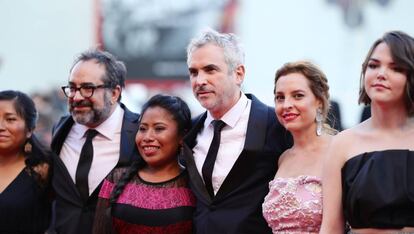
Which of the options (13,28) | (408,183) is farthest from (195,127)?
(13,28)

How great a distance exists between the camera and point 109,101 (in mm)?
3521

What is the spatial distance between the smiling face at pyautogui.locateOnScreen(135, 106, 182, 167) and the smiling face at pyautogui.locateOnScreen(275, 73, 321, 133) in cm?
53

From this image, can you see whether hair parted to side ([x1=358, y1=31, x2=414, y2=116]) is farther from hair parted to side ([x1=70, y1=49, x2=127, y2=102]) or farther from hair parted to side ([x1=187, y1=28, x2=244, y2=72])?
hair parted to side ([x1=70, y1=49, x2=127, y2=102])

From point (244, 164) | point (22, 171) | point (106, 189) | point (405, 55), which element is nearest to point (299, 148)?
point (244, 164)

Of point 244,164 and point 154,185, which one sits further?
point 154,185

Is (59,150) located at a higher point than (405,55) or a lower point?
lower

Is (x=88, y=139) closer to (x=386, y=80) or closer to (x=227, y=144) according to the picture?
(x=227, y=144)

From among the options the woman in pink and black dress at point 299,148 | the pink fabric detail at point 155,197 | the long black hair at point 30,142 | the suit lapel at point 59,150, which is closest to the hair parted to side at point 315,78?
the woman in pink and black dress at point 299,148

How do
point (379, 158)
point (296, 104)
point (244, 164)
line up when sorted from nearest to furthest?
point (379, 158) → point (296, 104) → point (244, 164)

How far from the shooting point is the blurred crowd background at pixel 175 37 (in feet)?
24.1

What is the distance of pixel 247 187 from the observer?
304 centimetres

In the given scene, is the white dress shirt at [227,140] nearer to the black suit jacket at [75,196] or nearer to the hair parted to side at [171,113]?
the hair parted to side at [171,113]

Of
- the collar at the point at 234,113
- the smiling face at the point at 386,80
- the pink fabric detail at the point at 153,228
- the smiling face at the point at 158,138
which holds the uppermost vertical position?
the smiling face at the point at 386,80

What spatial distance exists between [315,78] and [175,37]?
4977 millimetres
